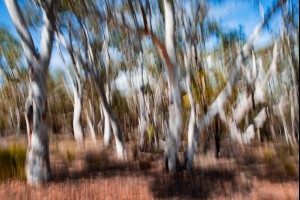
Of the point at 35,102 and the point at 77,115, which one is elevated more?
the point at 77,115

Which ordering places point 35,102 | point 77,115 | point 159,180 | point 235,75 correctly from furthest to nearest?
point 77,115
point 235,75
point 159,180
point 35,102

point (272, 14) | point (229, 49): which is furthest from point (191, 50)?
point (229, 49)

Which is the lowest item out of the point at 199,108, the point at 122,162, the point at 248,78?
the point at 122,162

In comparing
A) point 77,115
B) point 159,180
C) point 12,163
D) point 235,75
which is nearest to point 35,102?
point 12,163

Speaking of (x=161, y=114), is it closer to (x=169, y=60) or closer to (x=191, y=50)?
(x=191, y=50)

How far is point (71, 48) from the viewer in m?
10.6

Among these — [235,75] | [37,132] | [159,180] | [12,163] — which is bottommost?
[159,180]

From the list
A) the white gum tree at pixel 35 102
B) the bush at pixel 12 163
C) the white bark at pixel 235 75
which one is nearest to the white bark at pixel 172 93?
the white bark at pixel 235 75

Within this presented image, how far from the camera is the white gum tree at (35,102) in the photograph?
22.1 feet

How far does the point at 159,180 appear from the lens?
742 cm

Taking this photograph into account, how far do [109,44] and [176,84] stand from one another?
680 cm

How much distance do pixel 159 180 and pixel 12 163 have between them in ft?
12.1

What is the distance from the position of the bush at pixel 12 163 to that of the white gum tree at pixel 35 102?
1.65ft

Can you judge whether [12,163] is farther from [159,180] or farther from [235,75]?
[235,75]
